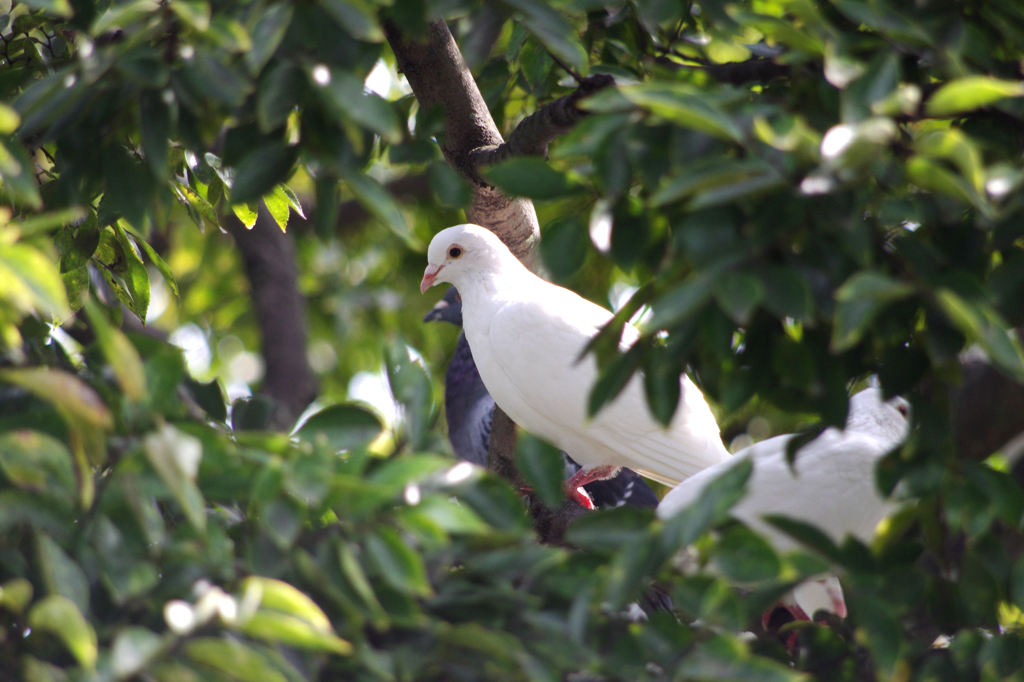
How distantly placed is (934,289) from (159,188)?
1.11 metres

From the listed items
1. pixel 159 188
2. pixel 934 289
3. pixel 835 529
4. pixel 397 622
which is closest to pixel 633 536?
pixel 397 622

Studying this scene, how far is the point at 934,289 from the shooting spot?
1.20 m

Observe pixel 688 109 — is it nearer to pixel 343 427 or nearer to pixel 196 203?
pixel 343 427

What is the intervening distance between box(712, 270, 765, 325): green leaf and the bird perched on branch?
2.68m

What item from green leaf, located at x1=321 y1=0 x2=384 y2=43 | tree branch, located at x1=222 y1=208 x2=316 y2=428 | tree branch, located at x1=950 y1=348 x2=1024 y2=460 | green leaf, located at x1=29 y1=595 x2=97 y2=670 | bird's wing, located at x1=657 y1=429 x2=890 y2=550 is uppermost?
green leaf, located at x1=321 y1=0 x2=384 y2=43

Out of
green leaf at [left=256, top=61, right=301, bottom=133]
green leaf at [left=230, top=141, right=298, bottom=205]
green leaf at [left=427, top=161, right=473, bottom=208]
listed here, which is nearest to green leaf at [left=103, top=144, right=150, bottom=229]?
green leaf at [left=230, top=141, right=298, bottom=205]

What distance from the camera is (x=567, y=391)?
3082 mm

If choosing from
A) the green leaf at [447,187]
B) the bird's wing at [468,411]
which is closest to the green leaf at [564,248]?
the green leaf at [447,187]

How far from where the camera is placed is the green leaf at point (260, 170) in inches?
58.5

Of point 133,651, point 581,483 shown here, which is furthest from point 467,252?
point 133,651

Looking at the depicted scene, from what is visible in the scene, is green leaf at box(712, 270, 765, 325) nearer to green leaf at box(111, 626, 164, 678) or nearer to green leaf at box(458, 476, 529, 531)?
green leaf at box(458, 476, 529, 531)

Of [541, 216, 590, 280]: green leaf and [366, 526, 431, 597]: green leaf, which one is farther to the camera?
[541, 216, 590, 280]: green leaf

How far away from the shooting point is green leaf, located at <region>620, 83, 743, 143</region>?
1185 millimetres

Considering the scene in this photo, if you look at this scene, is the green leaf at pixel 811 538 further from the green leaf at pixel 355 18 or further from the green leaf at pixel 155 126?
the green leaf at pixel 155 126
